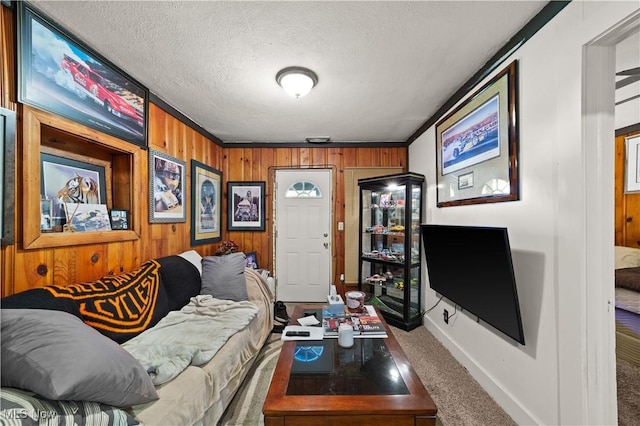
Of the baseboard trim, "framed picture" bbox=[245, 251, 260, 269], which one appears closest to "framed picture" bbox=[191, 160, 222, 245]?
"framed picture" bbox=[245, 251, 260, 269]

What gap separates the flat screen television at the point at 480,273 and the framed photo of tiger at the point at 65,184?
9.16ft

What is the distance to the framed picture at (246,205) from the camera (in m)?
3.86

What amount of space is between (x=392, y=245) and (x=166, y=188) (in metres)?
2.71

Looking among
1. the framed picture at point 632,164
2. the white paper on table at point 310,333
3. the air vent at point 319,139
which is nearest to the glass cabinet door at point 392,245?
the air vent at point 319,139

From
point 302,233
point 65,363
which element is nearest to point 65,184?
point 65,363

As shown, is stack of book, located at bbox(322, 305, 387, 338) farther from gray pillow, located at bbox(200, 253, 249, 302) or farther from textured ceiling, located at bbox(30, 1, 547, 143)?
textured ceiling, located at bbox(30, 1, 547, 143)

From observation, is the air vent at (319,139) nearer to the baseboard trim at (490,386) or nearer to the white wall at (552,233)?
the white wall at (552,233)

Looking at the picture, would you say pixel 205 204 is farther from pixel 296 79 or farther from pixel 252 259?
pixel 296 79

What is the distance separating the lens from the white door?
153 inches

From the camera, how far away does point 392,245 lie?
331 cm

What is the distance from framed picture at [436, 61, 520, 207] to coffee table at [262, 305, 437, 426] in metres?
1.34

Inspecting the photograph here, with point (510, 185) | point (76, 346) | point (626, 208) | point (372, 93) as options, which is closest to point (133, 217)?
point (76, 346)

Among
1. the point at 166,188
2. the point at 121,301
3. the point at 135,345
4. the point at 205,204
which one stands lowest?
the point at 135,345

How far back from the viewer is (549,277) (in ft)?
4.59
